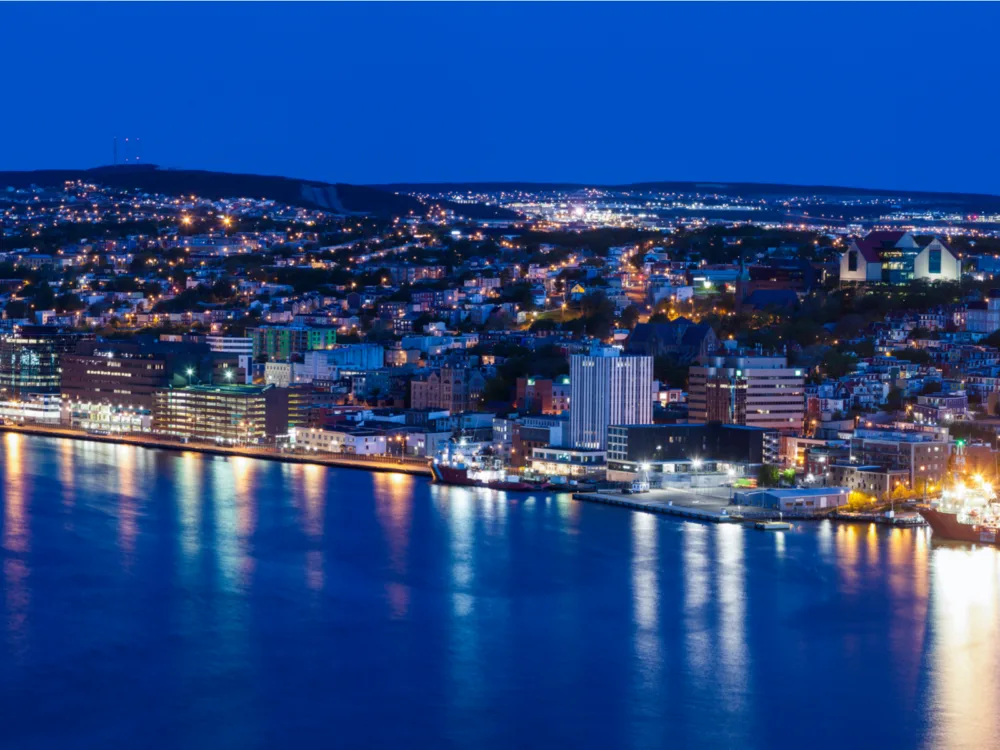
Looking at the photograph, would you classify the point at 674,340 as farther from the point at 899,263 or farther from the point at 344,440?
the point at 899,263

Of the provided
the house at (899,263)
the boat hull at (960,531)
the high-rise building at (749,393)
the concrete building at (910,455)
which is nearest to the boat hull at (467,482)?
the high-rise building at (749,393)

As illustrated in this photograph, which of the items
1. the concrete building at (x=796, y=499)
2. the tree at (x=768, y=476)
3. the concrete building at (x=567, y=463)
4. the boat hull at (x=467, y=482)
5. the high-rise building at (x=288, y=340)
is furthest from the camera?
the high-rise building at (x=288, y=340)

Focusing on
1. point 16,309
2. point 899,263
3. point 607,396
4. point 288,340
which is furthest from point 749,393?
point 16,309

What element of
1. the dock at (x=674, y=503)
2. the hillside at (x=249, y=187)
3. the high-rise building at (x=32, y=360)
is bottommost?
the dock at (x=674, y=503)

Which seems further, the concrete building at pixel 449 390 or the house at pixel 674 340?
the house at pixel 674 340

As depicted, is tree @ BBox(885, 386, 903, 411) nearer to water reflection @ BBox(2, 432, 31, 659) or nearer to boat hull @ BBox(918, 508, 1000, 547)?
boat hull @ BBox(918, 508, 1000, 547)

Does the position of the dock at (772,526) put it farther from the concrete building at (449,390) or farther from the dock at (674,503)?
the concrete building at (449,390)
